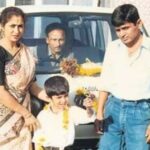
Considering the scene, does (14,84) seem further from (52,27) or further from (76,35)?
(76,35)

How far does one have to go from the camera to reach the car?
5.11 meters

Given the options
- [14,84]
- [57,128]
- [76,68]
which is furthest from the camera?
[76,68]

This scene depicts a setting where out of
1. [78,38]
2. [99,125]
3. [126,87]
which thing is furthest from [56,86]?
[78,38]

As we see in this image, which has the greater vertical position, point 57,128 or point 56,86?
point 56,86

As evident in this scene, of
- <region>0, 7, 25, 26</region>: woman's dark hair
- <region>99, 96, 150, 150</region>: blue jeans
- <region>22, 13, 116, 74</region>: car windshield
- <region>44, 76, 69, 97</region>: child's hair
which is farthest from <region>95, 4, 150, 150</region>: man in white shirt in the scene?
<region>22, 13, 116, 74</region>: car windshield

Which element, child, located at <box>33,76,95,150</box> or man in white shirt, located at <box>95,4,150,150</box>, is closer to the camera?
man in white shirt, located at <box>95,4,150,150</box>

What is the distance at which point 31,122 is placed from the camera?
14.8ft

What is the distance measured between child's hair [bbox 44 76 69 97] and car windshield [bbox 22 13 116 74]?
0.57 m

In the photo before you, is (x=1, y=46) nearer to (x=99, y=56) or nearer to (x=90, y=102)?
(x=90, y=102)

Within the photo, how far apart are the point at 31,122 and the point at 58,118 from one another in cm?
24

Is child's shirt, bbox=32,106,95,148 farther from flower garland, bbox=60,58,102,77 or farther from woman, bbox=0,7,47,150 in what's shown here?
flower garland, bbox=60,58,102,77

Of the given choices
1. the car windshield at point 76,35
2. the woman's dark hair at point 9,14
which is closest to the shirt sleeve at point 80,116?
the car windshield at point 76,35

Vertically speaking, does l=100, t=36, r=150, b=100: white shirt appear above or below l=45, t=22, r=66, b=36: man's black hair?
below

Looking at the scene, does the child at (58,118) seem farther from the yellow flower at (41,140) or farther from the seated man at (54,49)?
the seated man at (54,49)
